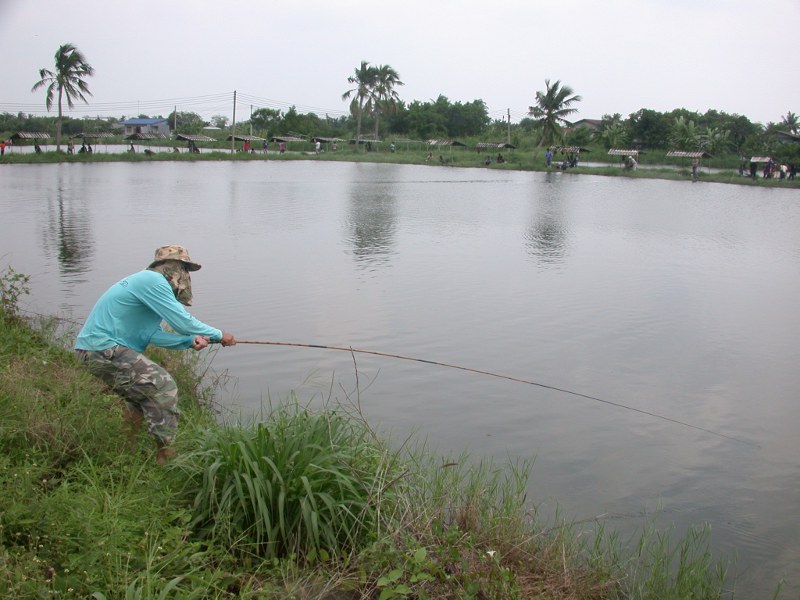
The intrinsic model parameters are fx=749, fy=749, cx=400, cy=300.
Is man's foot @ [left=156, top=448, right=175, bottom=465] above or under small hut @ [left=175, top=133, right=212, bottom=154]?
under

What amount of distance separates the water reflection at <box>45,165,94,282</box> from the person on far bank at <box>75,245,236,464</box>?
747 centimetres

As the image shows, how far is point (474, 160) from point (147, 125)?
46.2m

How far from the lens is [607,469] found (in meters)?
5.50

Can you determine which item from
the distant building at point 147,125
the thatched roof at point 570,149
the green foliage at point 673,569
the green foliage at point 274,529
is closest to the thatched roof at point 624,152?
the thatched roof at point 570,149

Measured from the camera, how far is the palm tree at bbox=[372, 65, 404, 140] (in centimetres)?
6996

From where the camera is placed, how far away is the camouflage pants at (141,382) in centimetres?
428

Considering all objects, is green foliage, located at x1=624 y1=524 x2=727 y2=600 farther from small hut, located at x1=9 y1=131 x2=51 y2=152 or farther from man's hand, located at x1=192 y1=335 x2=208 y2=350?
small hut, located at x1=9 y1=131 x2=51 y2=152

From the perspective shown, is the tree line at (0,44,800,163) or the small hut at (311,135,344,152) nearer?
the tree line at (0,44,800,163)

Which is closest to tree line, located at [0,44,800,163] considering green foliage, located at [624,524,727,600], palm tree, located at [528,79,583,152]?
palm tree, located at [528,79,583,152]

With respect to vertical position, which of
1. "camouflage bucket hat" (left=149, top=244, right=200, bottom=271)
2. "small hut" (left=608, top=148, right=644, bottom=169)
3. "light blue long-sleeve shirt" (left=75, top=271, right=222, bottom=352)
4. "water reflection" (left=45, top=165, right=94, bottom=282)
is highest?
"small hut" (left=608, top=148, right=644, bottom=169)

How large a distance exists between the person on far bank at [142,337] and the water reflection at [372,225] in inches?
344

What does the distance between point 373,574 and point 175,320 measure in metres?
1.87

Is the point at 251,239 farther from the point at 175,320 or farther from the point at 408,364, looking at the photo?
the point at 175,320

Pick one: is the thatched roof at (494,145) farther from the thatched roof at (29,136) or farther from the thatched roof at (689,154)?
the thatched roof at (29,136)
